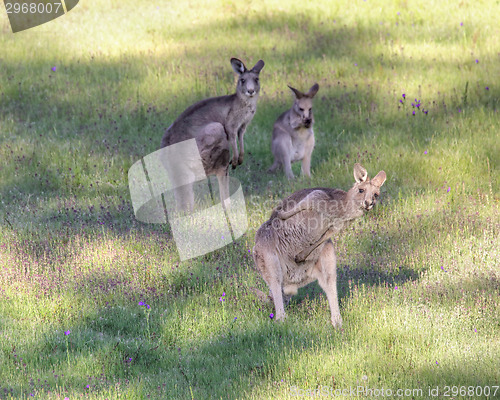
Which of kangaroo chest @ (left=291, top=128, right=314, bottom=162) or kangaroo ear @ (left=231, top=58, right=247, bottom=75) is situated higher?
kangaroo ear @ (left=231, top=58, right=247, bottom=75)

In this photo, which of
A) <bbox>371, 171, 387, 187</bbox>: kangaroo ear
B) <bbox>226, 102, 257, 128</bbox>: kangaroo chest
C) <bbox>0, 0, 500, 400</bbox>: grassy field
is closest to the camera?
<bbox>0, 0, 500, 400</bbox>: grassy field

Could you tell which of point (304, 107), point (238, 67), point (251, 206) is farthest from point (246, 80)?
point (251, 206)

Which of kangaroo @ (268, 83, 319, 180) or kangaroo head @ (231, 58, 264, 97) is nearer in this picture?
kangaroo head @ (231, 58, 264, 97)

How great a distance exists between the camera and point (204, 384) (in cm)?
522

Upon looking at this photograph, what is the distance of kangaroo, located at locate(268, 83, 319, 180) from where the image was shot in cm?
1060

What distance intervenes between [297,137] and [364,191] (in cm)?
525

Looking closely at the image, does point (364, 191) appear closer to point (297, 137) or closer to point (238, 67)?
point (238, 67)

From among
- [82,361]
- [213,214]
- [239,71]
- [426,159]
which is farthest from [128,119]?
[82,361]

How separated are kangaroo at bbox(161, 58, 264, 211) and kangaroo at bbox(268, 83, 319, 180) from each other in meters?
0.96

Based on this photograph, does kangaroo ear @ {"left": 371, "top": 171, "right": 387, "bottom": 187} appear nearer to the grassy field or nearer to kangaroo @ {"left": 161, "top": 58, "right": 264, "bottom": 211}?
the grassy field

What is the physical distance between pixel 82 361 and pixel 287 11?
12331mm

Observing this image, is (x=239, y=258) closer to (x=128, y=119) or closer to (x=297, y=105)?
(x=297, y=105)

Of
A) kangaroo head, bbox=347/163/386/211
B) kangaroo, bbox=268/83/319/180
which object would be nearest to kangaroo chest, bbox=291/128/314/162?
kangaroo, bbox=268/83/319/180

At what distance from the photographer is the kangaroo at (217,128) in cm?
923
